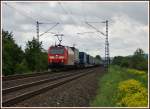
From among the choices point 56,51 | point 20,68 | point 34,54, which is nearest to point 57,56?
point 56,51

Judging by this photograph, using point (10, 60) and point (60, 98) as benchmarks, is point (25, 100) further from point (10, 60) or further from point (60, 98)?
point (10, 60)

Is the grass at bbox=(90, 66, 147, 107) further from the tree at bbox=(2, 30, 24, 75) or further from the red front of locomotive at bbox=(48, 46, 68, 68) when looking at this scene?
the red front of locomotive at bbox=(48, 46, 68, 68)

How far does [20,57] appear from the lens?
132ft

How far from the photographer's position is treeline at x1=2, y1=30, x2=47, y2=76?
35.1 meters

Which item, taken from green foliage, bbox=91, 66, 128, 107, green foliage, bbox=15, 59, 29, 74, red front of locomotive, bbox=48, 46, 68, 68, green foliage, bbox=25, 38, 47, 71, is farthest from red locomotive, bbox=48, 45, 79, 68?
green foliage, bbox=91, 66, 128, 107

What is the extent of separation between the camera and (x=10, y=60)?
36344 mm

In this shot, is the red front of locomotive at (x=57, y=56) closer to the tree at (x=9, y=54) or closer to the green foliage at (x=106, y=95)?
the tree at (x=9, y=54)

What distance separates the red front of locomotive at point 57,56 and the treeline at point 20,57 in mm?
1541

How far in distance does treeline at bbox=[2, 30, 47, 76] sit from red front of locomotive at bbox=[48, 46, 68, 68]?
1.54 meters

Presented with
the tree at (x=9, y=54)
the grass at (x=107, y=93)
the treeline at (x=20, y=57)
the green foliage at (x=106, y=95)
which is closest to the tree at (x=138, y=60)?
the treeline at (x=20, y=57)

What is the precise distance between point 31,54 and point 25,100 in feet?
97.1

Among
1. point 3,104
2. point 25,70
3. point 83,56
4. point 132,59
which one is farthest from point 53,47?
point 132,59

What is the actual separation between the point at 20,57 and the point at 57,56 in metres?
4.45

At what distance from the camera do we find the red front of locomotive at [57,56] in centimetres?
4297
